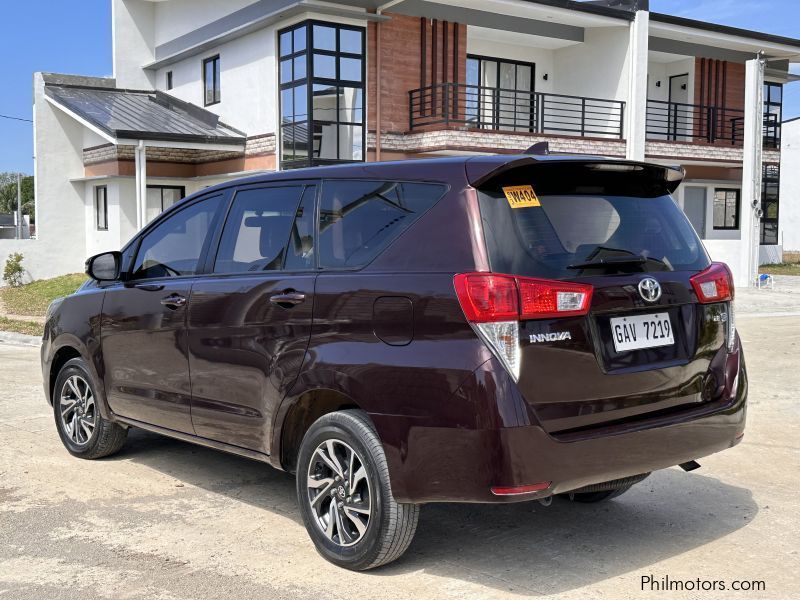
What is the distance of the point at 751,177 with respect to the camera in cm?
2530

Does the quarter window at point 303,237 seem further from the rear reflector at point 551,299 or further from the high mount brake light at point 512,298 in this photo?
the rear reflector at point 551,299

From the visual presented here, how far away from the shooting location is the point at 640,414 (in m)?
4.07

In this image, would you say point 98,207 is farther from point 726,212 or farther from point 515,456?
point 515,456

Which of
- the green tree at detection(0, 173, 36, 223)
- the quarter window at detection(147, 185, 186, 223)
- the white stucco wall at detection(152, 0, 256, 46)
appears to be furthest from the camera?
the green tree at detection(0, 173, 36, 223)

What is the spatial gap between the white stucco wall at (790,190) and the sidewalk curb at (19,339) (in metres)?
46.4

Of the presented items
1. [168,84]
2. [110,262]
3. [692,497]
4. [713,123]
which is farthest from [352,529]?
[713,123]

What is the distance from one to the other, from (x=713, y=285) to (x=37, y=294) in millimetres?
21836

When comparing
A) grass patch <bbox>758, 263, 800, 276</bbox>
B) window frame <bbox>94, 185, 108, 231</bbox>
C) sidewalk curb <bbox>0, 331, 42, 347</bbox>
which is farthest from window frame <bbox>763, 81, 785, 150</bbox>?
sidewalk curb <bbox>0, 331, 42, 347</bbox>

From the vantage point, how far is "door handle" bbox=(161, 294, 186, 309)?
5312mm

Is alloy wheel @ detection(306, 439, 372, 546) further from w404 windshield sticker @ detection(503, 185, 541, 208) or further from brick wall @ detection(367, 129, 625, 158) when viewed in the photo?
brick wall @ detection(367, 129, 625, 158)

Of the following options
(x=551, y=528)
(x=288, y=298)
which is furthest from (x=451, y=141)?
(x=288, y=298)

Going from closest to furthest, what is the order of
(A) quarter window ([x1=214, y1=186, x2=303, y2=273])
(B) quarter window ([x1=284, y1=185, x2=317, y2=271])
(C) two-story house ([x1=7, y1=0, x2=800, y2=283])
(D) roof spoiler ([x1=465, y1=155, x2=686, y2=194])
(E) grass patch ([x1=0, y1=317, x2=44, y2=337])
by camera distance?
1. (D) roof spoiler ([x1=465, y1=155, x2=686, y2=194])
2. (B) quarter window ([x1=284, y1=185, x2=317, y2=271])
3. (A) quarter window ([x1=214, y1=186, x2=303, y2=273])
4. (E) grass patch ([x1=0, y1=317, x2=44, y2=337])
5. (C) two-story house ([x1=7, y1=0, x2=800, y2=283])

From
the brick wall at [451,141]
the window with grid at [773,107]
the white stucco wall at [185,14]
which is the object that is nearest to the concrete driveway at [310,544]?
the brick wall at [451,141]

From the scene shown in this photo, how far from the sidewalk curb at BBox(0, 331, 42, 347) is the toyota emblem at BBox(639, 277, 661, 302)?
1186 cm
